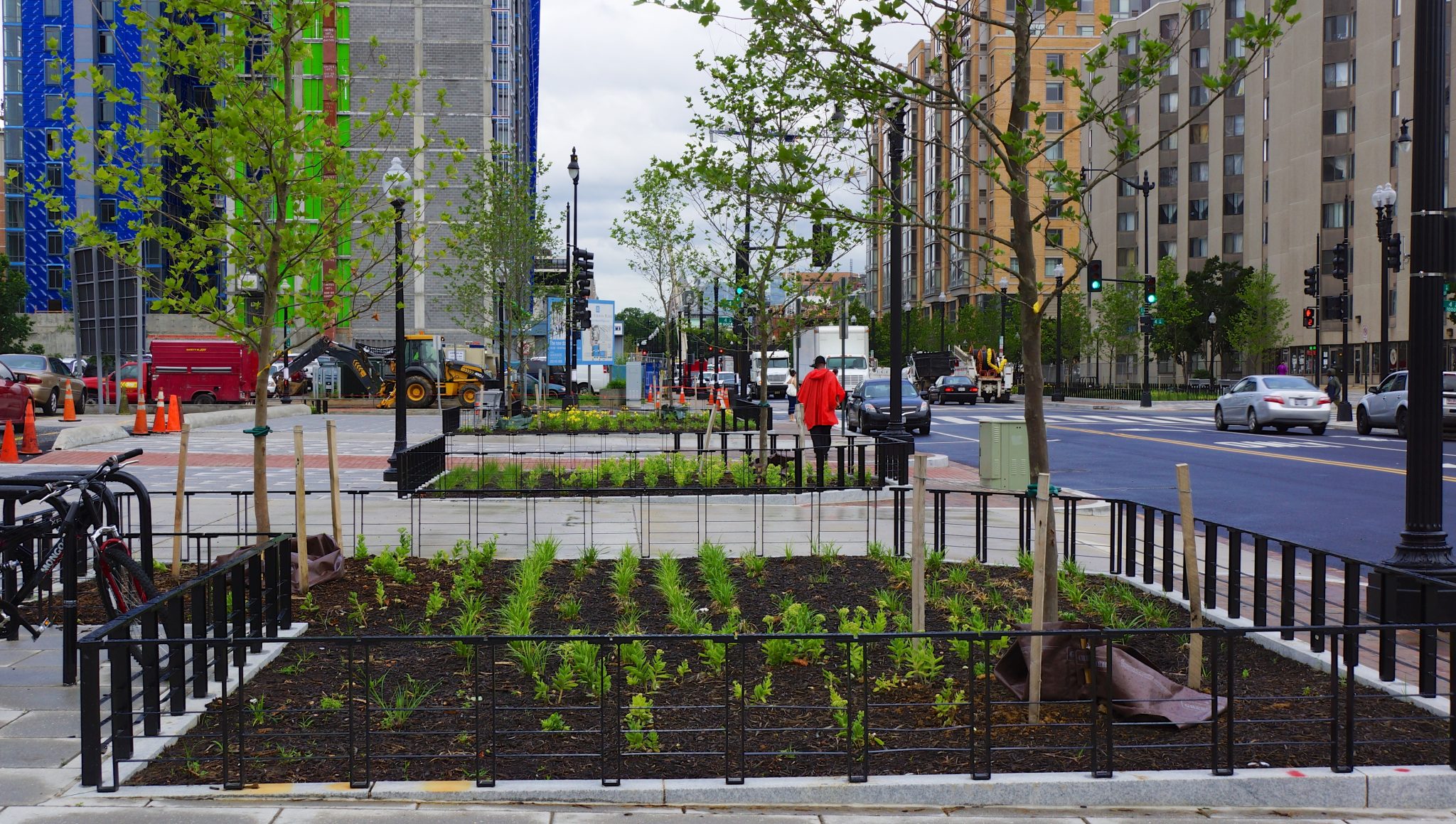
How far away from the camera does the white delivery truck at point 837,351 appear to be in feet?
179

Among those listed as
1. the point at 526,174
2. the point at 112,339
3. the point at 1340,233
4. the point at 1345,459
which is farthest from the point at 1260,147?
the point at 112,339

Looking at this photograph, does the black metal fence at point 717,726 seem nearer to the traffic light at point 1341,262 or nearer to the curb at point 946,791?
the curb at point 946,791

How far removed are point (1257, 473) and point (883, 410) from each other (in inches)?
547

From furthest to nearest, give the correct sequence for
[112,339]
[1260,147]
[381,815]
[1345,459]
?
1. [1260,147]
2. [112,339]
3. [1345,459]
4. [381,815]

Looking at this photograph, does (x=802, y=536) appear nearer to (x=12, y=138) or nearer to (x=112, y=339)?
(x=112, y=339)

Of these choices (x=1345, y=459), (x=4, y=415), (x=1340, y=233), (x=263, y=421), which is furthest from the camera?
(x=1340, y=233)

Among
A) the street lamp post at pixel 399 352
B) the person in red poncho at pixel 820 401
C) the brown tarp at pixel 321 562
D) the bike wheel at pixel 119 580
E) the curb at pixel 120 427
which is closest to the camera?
the bike wheel at pixel 119 580

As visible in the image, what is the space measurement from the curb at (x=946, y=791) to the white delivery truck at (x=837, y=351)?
1858 inches

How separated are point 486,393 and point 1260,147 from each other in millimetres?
61325

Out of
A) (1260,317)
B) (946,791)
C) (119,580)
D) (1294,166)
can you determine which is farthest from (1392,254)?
(1294,166)

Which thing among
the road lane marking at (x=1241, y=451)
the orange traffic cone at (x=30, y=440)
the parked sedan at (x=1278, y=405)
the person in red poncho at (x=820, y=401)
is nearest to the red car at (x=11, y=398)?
the orange traffic cone at (x=30, y=440)

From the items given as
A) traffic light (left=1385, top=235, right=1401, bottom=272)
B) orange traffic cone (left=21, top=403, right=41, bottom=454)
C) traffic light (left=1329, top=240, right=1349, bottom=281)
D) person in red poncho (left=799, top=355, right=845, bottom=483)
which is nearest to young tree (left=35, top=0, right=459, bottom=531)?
person in red poncho (left=799, top=355, right=845, bottom=483)

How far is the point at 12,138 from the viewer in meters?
81.5

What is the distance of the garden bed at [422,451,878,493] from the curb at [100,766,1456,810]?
9.14m
